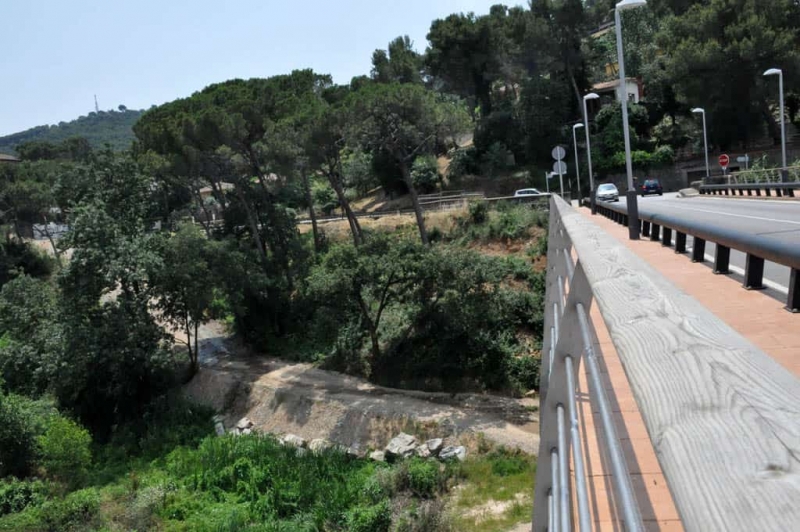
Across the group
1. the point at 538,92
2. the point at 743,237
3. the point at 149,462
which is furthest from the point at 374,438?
the point at 538,92

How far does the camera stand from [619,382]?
3266 millimetres

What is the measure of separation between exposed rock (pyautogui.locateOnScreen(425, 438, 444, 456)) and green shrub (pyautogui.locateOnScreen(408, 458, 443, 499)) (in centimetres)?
217

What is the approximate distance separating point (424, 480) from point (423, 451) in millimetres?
2736

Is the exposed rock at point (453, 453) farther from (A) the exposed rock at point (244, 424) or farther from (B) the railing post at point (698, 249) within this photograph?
(B) the railing post at point (698, 249)

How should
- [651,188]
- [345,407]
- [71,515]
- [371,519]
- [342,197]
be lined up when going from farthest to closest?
[651,188] → [342,197] → [345,407] → [71,515] → [371,519]

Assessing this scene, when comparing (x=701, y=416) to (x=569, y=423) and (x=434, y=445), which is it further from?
(x=434, y=445)

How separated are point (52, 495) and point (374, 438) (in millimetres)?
10388

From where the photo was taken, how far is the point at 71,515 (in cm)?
1620

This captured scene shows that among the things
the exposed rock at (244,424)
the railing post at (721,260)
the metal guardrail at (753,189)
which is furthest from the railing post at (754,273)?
the exposed rock at (244,424)

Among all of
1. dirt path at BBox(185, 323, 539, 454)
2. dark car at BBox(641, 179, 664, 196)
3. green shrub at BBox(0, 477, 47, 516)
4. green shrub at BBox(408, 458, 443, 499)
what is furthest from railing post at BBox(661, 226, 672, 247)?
dark car at BBox(641, 179, 664, 196)

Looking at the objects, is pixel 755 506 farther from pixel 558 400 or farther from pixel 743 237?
pixel 743 237

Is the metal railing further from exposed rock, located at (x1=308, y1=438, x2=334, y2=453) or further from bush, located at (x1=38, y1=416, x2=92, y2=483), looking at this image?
bush, located at (x1=38, y1=416, x2=92, y2=483)

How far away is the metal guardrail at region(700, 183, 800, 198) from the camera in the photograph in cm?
2243

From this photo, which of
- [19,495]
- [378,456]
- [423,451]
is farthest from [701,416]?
[19,495]
